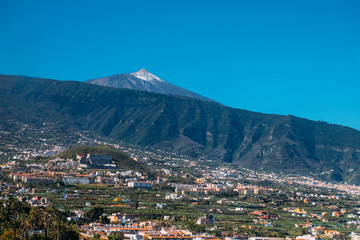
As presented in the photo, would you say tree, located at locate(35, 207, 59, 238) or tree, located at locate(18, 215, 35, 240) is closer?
tree, located at locate(18, 215, 35, 240)

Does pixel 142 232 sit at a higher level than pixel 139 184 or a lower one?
lower

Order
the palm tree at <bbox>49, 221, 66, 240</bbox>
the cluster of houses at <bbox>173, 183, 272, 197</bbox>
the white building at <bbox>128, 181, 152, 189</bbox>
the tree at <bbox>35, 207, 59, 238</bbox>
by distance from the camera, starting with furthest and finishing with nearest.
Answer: the cluster of houses at <bbox>173, 183, 272, 197</bbox> → the white building at <bbox>128, 181, 152, 189</bbox> → the tree at <bbox>35, 207, 59, 238</bbox> → the palm tree at <bbox>49, 221, 66, 240</bbox>

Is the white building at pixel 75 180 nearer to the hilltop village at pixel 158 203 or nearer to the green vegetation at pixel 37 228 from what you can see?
the hilltop village at pixel 158 203

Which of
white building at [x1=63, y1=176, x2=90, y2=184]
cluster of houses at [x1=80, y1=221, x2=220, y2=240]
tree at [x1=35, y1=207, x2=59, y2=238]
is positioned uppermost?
white building at [x1=63, y1=176, x2=90, y2=184]

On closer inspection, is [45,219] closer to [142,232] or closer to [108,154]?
[142,232]

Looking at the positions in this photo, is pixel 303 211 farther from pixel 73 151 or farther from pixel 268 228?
pixel 73 151

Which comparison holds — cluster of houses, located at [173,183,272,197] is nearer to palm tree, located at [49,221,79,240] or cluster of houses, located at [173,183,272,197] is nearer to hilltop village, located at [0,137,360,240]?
→ hilltop village, located at [0,137,360,240]

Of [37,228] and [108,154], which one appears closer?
[37,228]

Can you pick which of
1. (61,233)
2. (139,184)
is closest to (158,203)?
(139,184)

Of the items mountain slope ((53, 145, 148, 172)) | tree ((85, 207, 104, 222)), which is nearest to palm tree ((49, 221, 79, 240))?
tree ((85, 207, 104, 222))

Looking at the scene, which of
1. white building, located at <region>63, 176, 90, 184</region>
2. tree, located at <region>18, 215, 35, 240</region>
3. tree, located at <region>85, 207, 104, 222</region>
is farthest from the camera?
white building, located at <region>63, 176, 90, 184</region>
